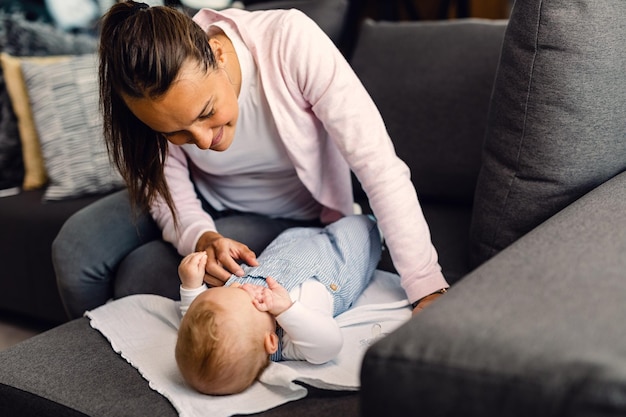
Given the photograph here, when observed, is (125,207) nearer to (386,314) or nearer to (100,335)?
(100,335)

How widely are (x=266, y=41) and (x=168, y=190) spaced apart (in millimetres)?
355

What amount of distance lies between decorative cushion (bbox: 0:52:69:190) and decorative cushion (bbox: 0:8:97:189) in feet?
0.04

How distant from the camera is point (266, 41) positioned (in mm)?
1409

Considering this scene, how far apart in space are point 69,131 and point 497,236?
134 centimetres

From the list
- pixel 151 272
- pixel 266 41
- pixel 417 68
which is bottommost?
pixel 151 272

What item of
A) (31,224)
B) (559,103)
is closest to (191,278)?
(559,103)

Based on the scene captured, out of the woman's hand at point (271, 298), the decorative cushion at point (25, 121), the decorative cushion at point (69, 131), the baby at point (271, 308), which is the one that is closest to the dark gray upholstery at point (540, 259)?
the baby at point (271, 308)

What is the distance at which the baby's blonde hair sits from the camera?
105cm

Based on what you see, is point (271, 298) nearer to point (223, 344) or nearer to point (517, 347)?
point (223, 344)

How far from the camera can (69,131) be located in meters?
2.14

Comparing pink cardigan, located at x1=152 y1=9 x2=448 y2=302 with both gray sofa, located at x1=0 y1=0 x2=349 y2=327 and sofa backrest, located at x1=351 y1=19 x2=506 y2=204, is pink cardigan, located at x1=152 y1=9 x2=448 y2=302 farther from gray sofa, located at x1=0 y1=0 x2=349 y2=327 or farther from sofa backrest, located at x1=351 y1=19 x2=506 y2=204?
gray sofa, located at x1=0 y1=0 x2=349 y2=327

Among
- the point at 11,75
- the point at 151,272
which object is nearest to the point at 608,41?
the point at 151,272

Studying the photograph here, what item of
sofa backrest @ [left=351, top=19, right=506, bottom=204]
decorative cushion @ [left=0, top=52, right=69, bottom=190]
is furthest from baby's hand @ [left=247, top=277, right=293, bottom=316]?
decorative cushion @ [left=0, top=52, right=69, bottom=190]

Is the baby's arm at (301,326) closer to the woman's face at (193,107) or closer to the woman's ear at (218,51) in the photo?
the woman's face at (193,107)
